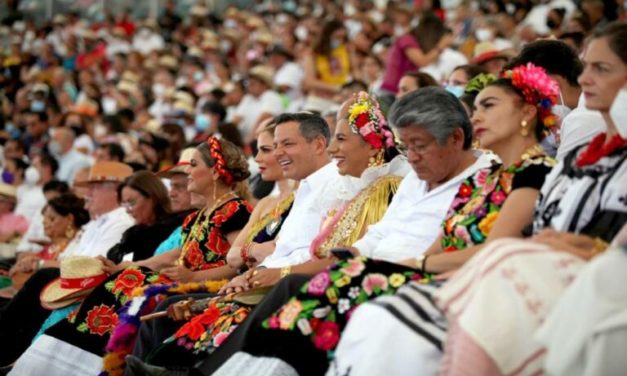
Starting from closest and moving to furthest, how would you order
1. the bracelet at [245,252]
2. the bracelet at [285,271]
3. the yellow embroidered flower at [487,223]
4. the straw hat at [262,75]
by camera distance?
the yellow embroidered flower at [487,223]
the bracelet at [285,271]
the bracelet at [245,252]
the straw hat at [262,75]

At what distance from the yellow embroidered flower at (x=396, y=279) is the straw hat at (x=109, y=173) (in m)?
4.26

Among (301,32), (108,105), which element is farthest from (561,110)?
(108,105)

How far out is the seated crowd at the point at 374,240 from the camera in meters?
3.41

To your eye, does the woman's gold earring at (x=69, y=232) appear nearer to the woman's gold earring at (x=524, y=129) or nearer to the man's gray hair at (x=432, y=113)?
the man's gray hair at (x=432, y=113)

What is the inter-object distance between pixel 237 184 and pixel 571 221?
9.69ft

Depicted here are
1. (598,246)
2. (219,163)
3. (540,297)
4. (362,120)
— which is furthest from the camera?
(219,163)

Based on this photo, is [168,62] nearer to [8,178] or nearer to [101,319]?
[8,178]

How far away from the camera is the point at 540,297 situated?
338cm

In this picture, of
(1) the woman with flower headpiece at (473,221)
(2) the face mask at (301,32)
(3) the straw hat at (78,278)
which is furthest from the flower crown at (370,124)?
(2) the face mask at (301,32)

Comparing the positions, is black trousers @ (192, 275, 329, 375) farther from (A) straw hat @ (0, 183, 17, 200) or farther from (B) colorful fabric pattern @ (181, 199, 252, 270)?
(A) straw hat @ (0, 183, 17, 200)

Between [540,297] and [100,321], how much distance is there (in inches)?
124

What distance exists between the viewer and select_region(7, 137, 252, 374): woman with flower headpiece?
232 inches

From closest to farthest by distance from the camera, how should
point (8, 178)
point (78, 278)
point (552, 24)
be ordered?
point (78, 278) → point (552, 24) → point (8, 178)

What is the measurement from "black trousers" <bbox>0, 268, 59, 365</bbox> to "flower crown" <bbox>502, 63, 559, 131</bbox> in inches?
144
